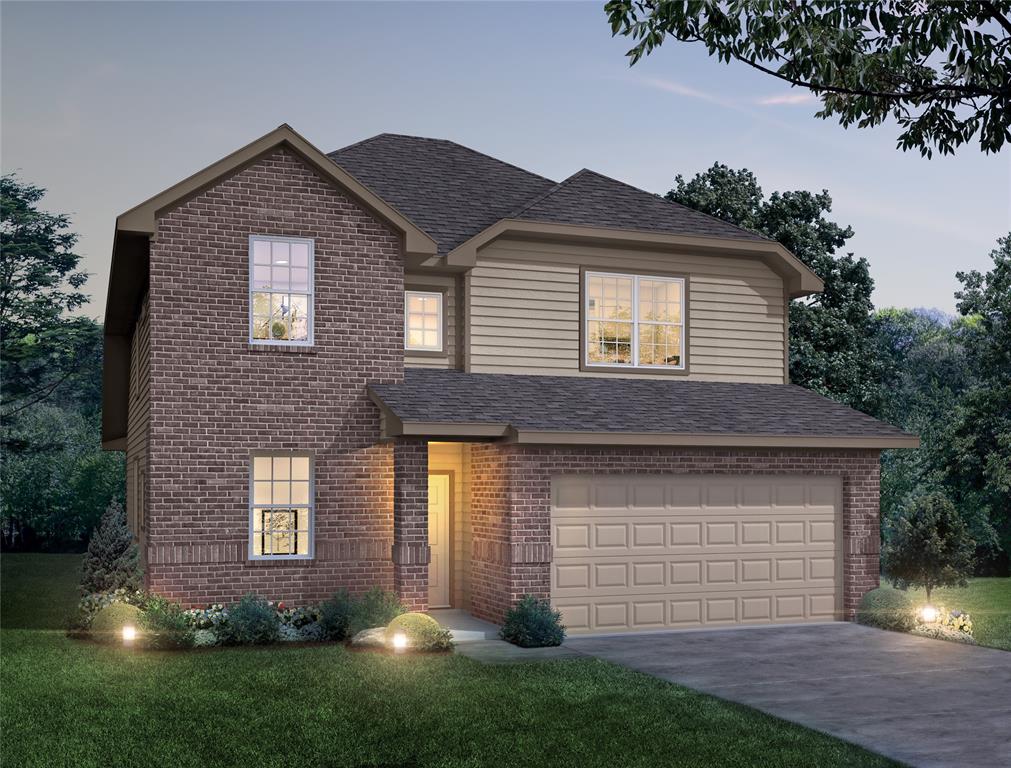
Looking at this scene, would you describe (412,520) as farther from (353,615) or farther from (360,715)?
(360,715)

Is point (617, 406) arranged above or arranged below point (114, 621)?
above

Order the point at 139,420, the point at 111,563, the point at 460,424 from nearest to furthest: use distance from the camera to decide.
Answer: the point at 460,424
the point at 111,563
the point at 139,420

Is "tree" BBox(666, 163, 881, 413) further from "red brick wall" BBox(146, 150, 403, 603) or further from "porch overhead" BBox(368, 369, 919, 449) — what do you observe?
"red brick wall" BBox(146, 150, 403, 603)

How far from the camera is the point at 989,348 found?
30.5m

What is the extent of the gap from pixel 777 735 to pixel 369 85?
16.2 m

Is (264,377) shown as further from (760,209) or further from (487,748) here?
(760,209)

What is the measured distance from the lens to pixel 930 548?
19.8 m

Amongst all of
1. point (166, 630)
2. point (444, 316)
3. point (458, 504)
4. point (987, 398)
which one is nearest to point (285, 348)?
point (444, 316)

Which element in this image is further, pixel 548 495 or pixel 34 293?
pixel 34 293

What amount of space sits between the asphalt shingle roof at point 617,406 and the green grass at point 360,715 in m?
4.23

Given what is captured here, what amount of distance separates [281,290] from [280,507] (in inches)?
136

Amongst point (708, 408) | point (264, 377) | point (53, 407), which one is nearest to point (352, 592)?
point (264, 377)

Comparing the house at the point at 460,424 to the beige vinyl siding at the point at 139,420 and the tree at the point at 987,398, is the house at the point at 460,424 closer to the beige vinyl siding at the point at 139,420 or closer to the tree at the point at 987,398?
the beige vinyl siding at the point at 139,420

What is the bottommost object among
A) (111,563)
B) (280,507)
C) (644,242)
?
(111,563)
